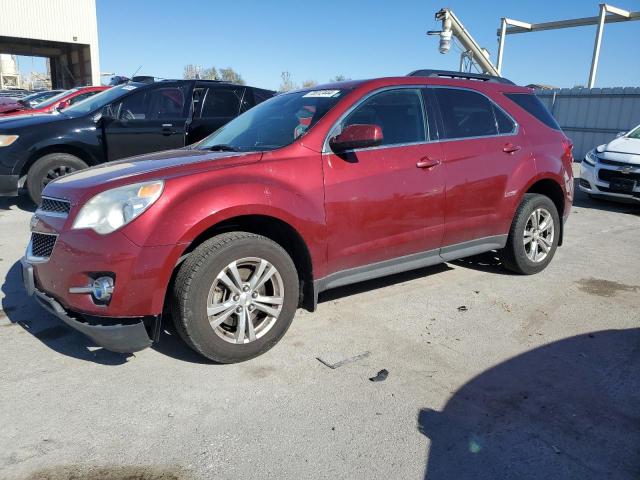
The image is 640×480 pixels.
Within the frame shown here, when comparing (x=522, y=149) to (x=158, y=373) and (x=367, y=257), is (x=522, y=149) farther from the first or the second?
(x=158, y=373)

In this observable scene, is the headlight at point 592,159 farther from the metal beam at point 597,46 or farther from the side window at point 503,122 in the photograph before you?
the metal beam at point 597,46

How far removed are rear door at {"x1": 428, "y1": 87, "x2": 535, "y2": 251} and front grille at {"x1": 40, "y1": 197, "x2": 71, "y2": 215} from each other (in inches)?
107

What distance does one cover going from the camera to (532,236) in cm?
494

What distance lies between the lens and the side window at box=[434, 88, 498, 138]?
4242 millimetres

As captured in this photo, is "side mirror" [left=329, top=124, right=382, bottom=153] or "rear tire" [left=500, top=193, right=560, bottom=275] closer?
"side mirror" [left=329, top=124, right=382, bottom=153]

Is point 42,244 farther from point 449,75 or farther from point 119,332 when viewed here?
point 449,75

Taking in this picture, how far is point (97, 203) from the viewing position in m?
2.93

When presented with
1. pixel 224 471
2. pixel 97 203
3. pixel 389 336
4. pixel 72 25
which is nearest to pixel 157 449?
pixel 224 471

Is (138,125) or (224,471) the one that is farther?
(138,125)

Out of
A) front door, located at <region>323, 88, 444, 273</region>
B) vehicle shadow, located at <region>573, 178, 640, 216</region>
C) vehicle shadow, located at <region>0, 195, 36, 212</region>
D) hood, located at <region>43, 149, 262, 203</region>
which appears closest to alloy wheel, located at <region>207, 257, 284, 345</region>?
front door, located at <region>323, 88, 444, 273</region>

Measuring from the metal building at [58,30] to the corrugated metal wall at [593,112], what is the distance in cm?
2633

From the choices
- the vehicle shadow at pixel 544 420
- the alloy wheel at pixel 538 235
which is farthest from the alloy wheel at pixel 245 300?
the alloy wheel at pixel 538 235

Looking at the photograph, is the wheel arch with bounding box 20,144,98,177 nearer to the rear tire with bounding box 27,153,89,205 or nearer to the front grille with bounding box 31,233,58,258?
the rear tire with bounding box 27,153,89,205

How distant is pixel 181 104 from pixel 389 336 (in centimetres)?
554
